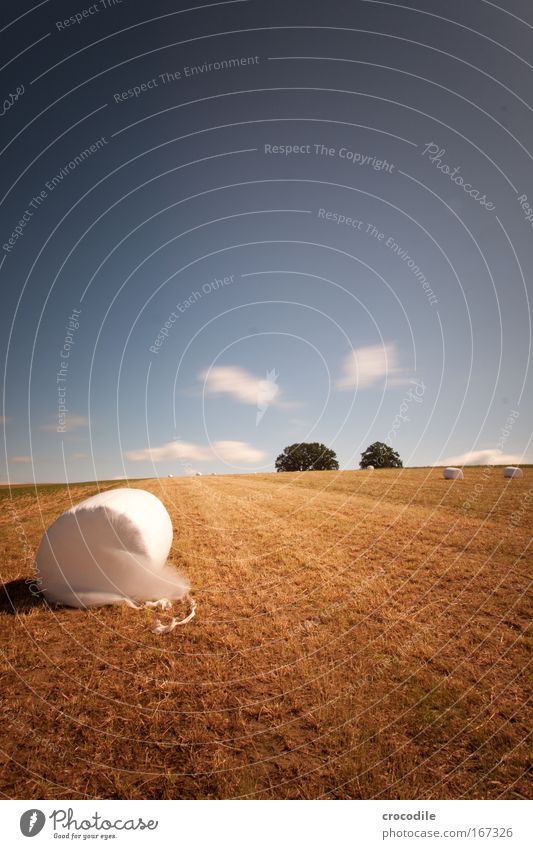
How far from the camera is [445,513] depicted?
53.9ft

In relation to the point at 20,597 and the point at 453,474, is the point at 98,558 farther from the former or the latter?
the point at 453,474

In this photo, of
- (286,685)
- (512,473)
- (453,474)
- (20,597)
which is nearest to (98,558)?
(20,597)

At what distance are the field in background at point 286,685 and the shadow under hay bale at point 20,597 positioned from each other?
51mm

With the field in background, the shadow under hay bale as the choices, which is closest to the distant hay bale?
the field in background

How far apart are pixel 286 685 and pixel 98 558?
4.43 meters

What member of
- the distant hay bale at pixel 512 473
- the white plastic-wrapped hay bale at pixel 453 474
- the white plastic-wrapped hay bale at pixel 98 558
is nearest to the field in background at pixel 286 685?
the white plastic-wrapped hay bale at pixel 98 558

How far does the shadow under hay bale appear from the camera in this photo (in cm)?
746

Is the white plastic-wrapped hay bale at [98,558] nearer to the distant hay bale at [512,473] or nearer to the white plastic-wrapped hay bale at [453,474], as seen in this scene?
the white plastic-wrapped hay bale at [453,474]

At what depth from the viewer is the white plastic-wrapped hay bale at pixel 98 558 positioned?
7457 millimetres

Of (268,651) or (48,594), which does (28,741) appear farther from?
(48,594)

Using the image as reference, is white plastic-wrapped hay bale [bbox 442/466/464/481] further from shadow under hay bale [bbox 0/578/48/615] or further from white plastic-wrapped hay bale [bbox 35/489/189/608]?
shadow under hay bale [bbox 0/578/48/615]

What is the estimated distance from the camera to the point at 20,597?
7941 mm
